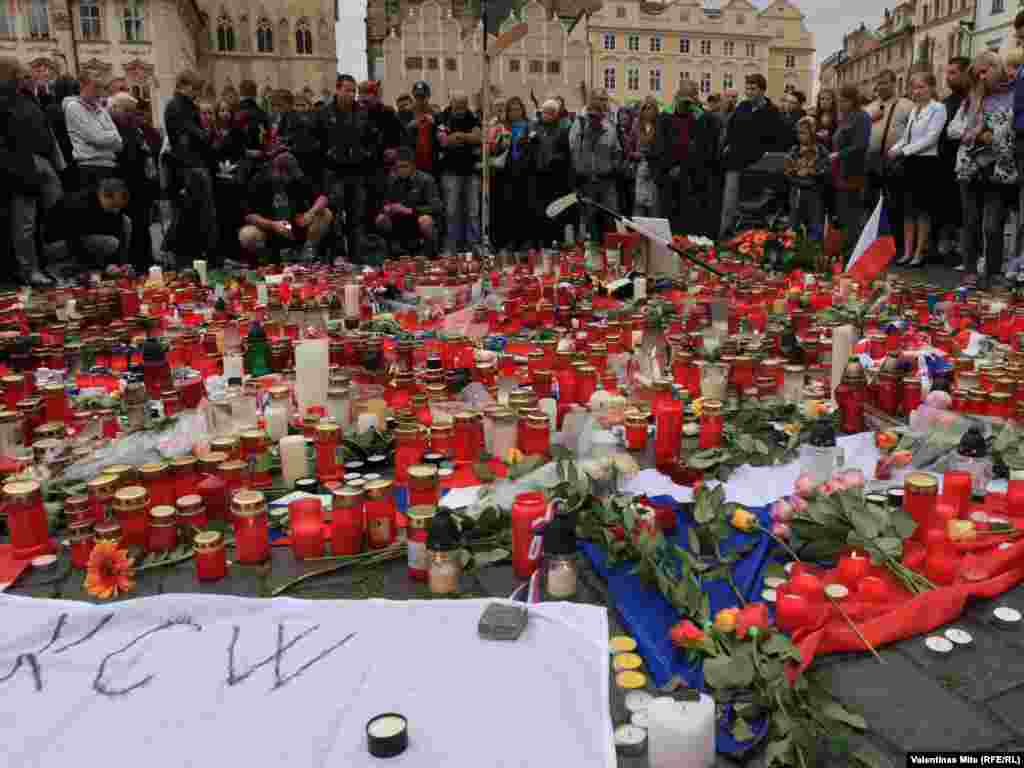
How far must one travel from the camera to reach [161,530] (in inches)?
111

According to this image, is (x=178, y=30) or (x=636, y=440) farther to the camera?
(x=178, y=30)

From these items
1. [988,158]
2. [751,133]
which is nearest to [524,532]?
[988,158]

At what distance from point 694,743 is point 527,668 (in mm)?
490

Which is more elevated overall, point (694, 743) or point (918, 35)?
point (918, 35)

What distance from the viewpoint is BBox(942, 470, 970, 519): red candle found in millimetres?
2861

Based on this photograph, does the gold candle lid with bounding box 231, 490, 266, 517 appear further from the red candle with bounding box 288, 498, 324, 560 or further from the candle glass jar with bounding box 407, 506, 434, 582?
the candle glass jar with bounding box 407, 506, 434, 582

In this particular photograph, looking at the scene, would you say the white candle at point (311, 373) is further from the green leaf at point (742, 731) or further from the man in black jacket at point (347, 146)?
the man in black jacket at point (347, 146)

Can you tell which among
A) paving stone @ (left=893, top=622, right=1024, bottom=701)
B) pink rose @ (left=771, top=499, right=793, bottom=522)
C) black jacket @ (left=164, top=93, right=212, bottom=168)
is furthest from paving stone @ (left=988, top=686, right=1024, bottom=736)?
black jacket @ (left=164, top=93, right=212, bottom=168)

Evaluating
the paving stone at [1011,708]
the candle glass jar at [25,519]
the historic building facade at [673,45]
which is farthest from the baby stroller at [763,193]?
the historic building facade at [673,45]

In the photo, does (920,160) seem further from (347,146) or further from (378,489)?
(378,489)

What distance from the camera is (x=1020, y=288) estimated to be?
7.27 metres

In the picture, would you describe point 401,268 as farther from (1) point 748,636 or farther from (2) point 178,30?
Answer: (2) point 178,30

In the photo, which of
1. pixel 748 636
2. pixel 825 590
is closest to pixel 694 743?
pixel 748 636

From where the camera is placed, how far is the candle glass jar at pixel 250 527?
8.95ft
